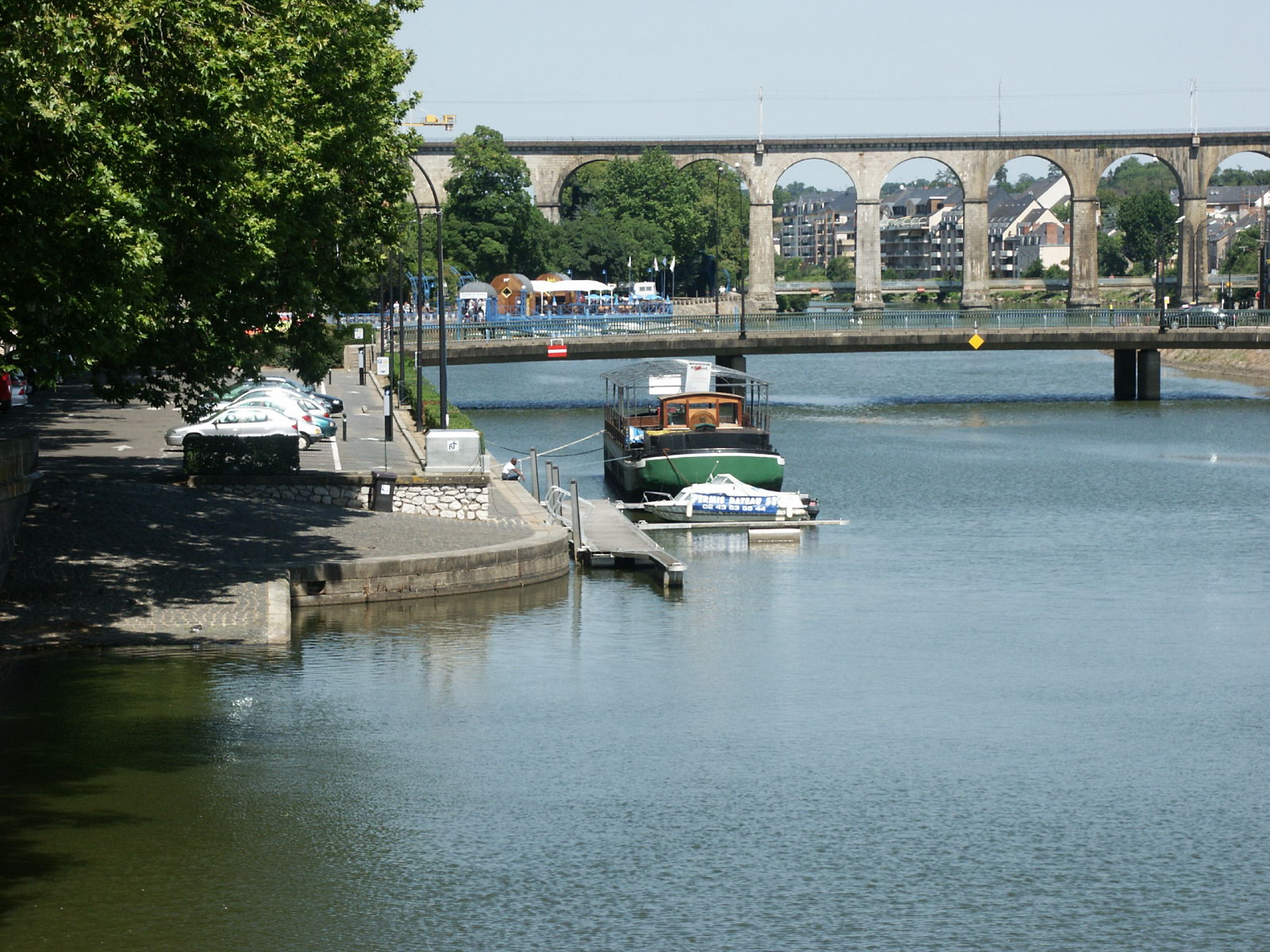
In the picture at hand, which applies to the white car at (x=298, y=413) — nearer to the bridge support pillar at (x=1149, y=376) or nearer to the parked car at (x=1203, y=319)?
the bridge support pillar at (x=1149, y=376)

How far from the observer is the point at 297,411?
46094mm

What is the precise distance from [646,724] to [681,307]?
4392 inches

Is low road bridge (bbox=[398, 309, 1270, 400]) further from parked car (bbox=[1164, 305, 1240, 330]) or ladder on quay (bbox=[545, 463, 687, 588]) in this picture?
ladder on quay (bbox=[545, 463, 687, 588])

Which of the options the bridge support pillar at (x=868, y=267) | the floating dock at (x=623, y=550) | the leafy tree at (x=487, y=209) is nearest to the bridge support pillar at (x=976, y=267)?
the bridge support pillar at (x=868, y=267)

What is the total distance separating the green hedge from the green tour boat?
1281 cm

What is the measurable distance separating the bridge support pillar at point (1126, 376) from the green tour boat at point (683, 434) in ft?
112

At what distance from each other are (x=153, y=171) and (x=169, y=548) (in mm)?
8275

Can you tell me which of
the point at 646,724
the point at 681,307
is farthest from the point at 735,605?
the point at 681,307

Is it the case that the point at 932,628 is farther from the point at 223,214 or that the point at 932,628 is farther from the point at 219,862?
the point at 219,862

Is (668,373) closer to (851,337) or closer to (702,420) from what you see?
(702,420)

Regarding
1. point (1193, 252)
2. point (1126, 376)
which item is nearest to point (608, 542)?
point (1126, 376)

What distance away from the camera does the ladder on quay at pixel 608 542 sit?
1226 inches

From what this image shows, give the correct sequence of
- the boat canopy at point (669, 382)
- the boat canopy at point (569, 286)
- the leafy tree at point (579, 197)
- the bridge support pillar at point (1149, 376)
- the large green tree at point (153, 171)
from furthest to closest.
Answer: the leafy tree at point (579, 197) < the boat canopy at point (569, 286) < the bridge support pillar at point (1149, 376) < the boat canopy at point (669, 382) < the large green tree at point (153, 171)

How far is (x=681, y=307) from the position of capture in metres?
131
